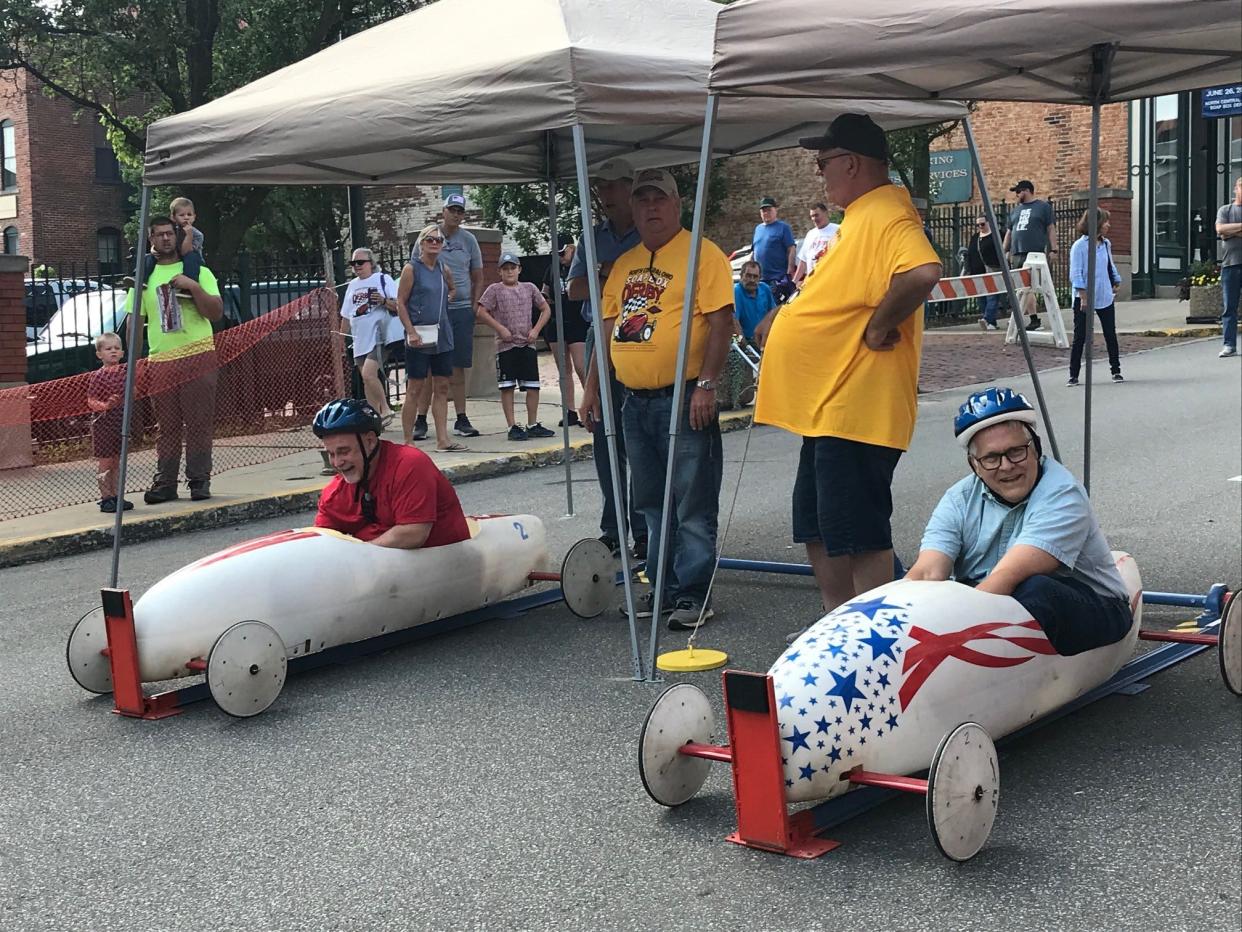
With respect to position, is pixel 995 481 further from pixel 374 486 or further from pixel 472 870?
pixel 374 486

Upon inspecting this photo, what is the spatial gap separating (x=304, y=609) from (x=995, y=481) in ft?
9.23

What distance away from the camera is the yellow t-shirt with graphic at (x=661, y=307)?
6.47 m

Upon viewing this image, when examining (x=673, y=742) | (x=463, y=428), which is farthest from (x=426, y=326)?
(x=673, y=742)

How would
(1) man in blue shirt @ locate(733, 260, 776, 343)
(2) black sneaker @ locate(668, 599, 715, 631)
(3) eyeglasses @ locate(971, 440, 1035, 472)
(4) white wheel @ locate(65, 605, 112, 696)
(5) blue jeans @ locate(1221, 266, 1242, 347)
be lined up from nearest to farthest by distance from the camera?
(3) eyeglasses @ locate(971, 440, 1035, 472), (4) white wheel @ locate(65, 605, 112, 696), (2) black sneaker @ locate(668, 599, 715, 631), (1) man in blue shirt @ locate(733, 260, 776, 343), (5) blue jeans @ locate(1221, 266, 1242, 347)

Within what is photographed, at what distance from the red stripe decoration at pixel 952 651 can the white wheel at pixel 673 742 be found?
613 millimetres

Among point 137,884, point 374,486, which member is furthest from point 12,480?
point 137,884

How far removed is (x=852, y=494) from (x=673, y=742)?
1510 millimetres

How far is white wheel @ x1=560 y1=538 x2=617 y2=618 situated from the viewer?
6941mm

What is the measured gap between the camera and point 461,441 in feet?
45.9

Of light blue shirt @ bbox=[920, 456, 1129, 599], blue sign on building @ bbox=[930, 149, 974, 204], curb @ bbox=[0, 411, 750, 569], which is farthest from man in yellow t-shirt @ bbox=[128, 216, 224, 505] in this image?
blue sign on building @ bbox=[930, 149, 974, 204]

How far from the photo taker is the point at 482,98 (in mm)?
5891

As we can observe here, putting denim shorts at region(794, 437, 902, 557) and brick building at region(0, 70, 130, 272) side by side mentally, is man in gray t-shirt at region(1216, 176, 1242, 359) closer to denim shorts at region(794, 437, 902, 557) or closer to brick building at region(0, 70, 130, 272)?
denim shorts at region(794, 437, 902, 557)

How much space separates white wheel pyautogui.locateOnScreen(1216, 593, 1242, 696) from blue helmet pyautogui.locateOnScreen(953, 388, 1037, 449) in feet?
3.63

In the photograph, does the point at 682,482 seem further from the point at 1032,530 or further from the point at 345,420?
the point at 1032,530
